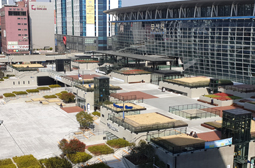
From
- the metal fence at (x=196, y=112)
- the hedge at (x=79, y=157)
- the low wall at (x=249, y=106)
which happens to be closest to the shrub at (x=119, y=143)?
the hedge at (x=79, y=157)

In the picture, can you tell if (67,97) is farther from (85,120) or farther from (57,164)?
(57,164)

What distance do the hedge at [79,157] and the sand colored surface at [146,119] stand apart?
27.5 ft

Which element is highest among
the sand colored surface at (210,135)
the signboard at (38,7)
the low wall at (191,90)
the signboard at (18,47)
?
the signboard at (38,7)

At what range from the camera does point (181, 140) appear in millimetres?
37188

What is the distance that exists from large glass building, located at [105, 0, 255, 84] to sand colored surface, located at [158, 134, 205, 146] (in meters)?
44.8

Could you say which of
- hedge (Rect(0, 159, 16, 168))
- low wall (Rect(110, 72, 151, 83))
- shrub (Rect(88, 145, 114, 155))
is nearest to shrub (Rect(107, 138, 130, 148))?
shrub (Rect(88, 145, 114, 155))

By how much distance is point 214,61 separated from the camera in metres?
86.1

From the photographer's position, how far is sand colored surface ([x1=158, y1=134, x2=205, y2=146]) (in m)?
36.1

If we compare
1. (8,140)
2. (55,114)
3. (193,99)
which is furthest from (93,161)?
(193,99)

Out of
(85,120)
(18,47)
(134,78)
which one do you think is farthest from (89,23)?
(85,120)

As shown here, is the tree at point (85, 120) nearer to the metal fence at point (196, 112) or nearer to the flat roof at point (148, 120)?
the flat roof at point (148, 120)

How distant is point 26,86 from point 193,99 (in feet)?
160

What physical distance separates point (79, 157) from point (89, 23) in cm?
12576

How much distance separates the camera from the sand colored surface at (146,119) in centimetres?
4382
